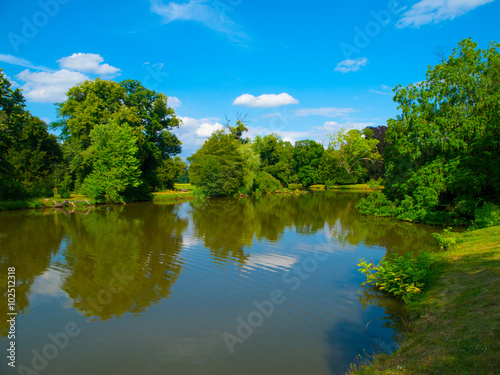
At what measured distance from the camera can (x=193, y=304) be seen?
7766 mm

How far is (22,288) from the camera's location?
8812 millimetres

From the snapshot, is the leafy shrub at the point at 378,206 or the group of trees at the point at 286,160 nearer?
the leafy shrub at the point at 378,206

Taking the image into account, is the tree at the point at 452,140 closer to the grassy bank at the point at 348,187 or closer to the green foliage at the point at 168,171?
the green foliage at the point at 168,171

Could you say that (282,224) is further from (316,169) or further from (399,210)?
(316,169)

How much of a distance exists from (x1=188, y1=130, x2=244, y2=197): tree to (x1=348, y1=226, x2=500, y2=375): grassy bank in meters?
36.6

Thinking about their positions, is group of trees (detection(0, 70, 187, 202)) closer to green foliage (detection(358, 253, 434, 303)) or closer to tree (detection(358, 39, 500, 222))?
tree (detection(358, 39, 500, 222))

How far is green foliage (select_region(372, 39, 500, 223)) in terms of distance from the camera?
1691 centimetres

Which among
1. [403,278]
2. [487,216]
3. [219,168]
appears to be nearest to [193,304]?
[403,278]

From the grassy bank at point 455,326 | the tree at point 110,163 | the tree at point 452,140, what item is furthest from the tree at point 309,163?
the grassy bank at point 455,326

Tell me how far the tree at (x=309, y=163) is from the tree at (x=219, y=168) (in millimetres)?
22541

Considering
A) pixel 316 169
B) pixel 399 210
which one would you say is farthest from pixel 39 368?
pixel 316 169

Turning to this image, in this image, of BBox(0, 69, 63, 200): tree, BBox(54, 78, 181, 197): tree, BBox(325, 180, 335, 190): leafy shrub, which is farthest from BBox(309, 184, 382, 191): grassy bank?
BBox(0, 69, 63, 200): tree

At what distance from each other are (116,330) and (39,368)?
1.42m

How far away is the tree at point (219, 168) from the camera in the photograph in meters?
43.6
